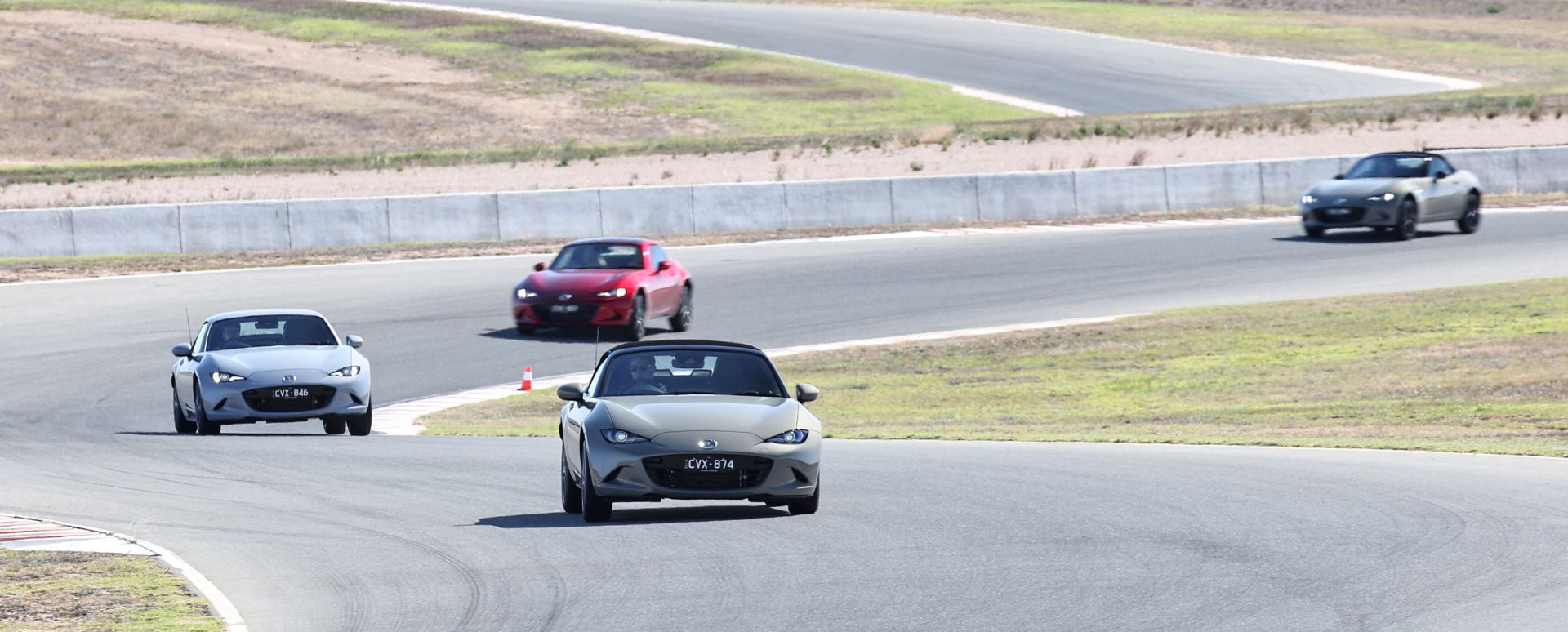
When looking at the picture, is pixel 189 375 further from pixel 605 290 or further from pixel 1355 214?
pixel 1355 214

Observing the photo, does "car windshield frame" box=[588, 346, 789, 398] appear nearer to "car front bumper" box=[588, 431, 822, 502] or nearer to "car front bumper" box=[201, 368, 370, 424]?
"car front bumper" box=[588, 431, 822, 502]

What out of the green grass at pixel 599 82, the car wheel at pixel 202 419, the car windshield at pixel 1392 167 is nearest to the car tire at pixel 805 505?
→ the car wheel at pixel 202 419

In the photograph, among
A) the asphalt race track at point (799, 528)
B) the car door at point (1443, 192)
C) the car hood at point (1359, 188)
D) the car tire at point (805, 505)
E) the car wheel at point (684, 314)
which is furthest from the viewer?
the car door at point (1443, 192)

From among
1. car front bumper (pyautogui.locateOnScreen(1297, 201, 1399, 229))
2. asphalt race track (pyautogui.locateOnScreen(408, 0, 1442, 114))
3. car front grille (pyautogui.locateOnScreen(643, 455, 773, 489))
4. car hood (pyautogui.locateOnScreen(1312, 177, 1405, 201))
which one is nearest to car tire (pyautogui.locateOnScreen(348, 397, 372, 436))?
car front grille (pyautogui.locateOnScreen(643, 455, 773, 489))

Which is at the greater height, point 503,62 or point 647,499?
point 503,62

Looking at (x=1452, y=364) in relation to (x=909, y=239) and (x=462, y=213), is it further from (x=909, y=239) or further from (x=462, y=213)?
(x=462, y=213)

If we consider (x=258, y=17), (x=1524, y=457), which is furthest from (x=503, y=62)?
(x=1524, y=457)

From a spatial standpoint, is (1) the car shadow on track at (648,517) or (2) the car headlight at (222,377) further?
(2) the car headlight at (222,377)

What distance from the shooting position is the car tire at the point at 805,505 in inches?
487

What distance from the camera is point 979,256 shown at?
33.7 meters

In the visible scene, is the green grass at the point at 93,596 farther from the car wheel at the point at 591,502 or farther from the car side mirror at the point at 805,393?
the car side mirror at the point at 805,393

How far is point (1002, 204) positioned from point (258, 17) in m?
44.0

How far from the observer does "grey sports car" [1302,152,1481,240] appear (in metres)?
34.3

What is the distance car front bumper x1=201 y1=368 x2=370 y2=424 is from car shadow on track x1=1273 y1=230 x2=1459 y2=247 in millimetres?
20592
